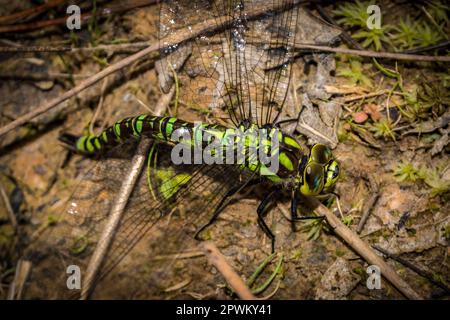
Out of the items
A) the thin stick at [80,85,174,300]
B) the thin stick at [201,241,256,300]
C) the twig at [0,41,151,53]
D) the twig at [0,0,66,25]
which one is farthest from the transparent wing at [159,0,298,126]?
the twig at [0,0,66,25]

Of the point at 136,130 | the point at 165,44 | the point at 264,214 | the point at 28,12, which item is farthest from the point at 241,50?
the point at 28,12

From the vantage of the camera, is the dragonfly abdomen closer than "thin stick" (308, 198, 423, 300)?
No

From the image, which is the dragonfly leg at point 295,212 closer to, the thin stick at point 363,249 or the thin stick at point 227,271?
the thin stick at point 363,249

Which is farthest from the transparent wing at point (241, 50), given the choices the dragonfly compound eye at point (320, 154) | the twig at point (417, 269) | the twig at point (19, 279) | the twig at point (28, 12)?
the twig at point (19, 279)

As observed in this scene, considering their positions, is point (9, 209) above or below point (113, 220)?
above

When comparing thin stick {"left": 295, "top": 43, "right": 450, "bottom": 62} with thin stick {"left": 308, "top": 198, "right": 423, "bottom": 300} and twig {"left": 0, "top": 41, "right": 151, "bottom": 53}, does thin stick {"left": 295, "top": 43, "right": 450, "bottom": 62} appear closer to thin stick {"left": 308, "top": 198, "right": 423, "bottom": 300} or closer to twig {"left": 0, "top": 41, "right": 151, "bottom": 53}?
thin stick {"left": 308, "top": 198, "right": 423, "bottom": 300}

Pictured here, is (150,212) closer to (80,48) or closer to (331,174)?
(331,174)
